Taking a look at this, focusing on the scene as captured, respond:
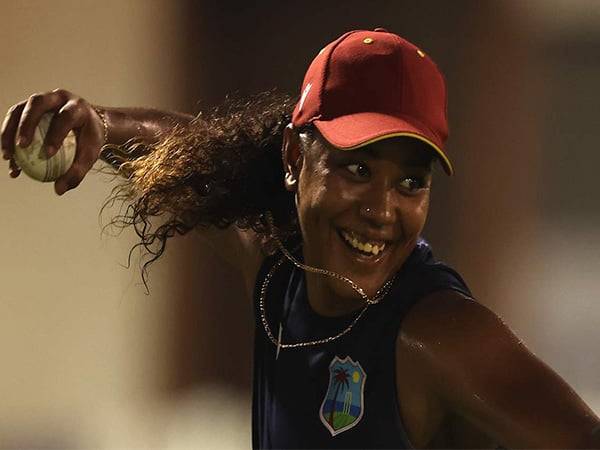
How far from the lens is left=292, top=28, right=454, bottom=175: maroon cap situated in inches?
84.0

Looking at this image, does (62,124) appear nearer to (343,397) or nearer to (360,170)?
(360,170)

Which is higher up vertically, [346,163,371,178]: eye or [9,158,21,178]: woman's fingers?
[346,163,371,178]: eye

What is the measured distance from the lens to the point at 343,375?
7.13ft

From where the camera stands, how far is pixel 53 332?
4.35 metres

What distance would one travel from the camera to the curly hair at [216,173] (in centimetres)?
266

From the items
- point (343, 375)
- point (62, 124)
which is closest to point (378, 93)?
point (343, 375)

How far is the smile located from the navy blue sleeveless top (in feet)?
0.24

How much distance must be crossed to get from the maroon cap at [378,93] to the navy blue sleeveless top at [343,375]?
0.72 ft

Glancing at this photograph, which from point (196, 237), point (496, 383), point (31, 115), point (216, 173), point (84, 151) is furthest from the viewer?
point (196, 237)

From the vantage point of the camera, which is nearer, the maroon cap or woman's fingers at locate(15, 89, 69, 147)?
the maroon cap

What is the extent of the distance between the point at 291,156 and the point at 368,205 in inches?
12.2

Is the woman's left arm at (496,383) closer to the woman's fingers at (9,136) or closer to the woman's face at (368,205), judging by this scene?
the woman's face at (368,205)

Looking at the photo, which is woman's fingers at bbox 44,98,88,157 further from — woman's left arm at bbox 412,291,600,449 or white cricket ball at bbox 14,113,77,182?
woman's left arm at bbox 412,291,600,449

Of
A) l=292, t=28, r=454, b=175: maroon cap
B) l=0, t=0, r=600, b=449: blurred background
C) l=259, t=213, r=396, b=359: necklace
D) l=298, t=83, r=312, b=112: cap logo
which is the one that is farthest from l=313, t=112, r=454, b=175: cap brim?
l=0, t=0, r=600, b=449: blurred background
